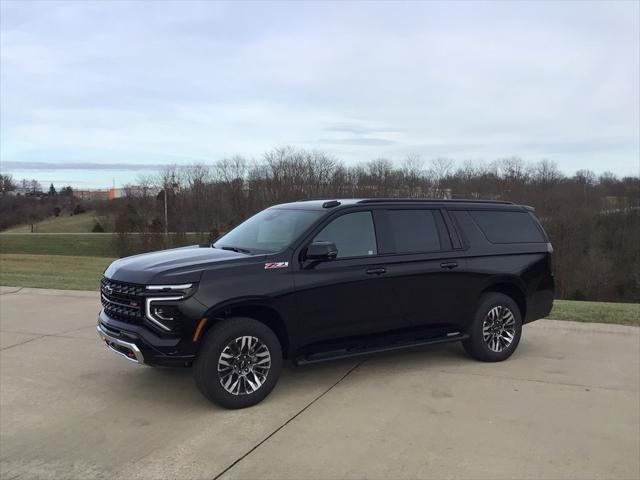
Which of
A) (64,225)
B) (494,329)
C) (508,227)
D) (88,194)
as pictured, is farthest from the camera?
(88,194)

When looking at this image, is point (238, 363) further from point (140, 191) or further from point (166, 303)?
point (140, 191)

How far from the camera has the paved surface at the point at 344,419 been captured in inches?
148

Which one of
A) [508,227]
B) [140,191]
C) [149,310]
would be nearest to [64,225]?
[140,191]

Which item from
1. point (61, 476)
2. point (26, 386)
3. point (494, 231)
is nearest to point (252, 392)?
→ point (61, 476)

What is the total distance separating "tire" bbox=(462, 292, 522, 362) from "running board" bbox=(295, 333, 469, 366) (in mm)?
178

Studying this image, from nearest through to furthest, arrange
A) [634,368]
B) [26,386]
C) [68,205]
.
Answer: [26,386] < [634,368] < [68,205]

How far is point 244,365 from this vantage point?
4.69 metres

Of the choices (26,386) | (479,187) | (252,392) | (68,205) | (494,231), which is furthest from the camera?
(68,205)

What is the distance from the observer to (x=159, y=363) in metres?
4.51

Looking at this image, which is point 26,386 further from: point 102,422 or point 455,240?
point 455,240

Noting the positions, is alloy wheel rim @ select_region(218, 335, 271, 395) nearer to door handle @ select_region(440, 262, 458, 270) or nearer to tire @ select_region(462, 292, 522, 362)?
Answer: door handle @ select_region(440, 262, 458, 270)

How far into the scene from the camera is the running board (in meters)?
5.04

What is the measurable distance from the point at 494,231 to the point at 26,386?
5.23 meters

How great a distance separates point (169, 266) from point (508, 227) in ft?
13.0
